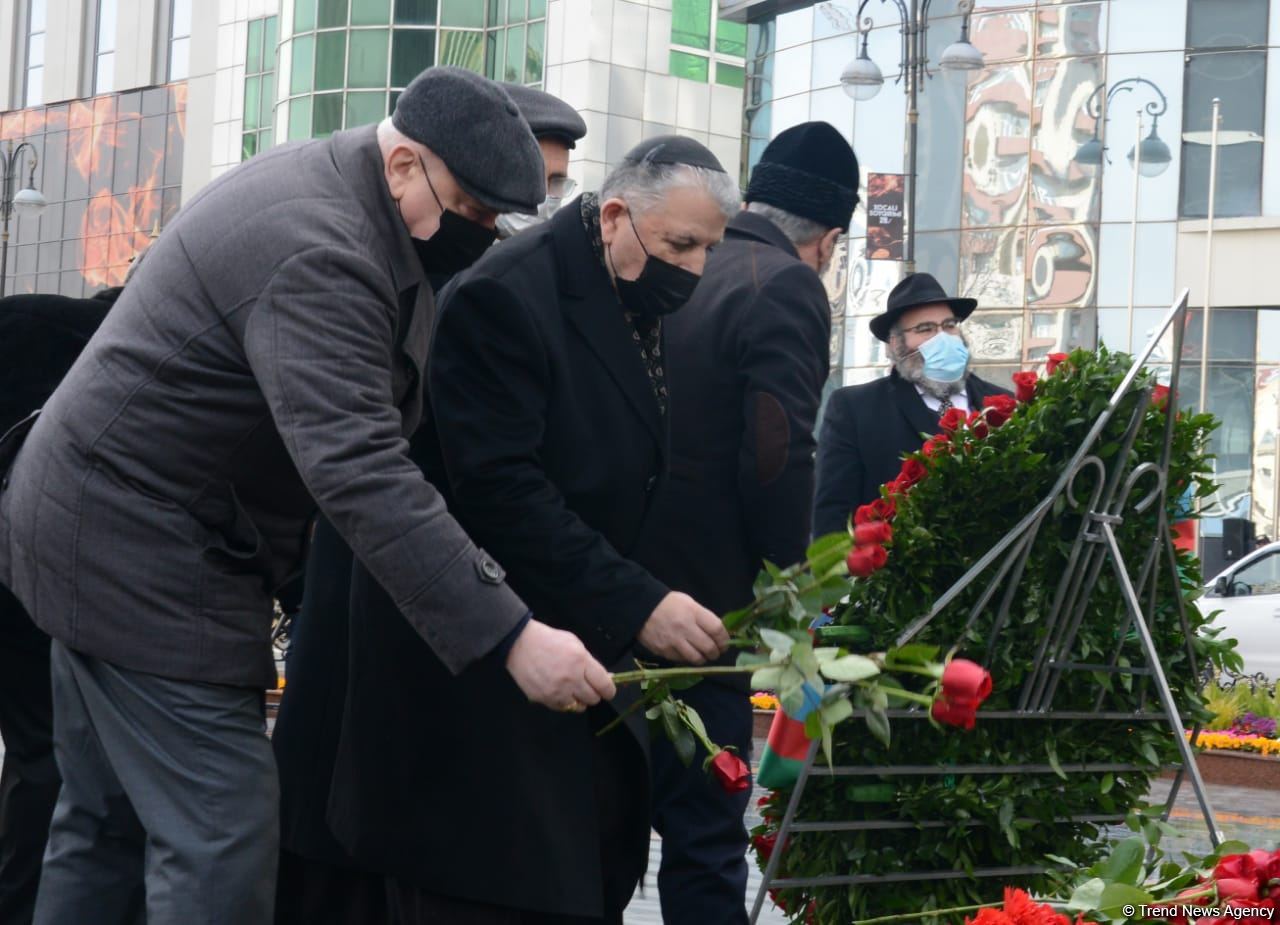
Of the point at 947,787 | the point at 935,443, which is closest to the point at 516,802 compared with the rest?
the point at 947,787

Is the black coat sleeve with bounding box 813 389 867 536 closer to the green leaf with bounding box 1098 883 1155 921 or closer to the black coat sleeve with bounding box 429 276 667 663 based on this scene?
the black coat sleeve with bounding box 429 276 667 663

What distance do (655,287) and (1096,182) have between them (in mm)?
31321

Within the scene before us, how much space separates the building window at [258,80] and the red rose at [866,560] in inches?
1783

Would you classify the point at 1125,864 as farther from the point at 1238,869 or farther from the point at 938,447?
the point at 938,447

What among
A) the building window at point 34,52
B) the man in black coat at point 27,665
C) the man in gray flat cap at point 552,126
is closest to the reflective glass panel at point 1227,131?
the man in gray flat cap at point 552,126

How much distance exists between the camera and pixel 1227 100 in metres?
33.6

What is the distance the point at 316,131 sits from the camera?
133 feet

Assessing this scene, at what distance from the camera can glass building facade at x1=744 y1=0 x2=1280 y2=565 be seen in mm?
33562

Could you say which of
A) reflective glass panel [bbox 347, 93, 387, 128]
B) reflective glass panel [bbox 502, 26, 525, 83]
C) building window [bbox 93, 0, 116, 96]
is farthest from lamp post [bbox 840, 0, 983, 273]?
building window [bbox 93, 0, 116, 96]

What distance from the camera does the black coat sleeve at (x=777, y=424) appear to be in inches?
186

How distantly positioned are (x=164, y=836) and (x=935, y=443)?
1530 millimetres

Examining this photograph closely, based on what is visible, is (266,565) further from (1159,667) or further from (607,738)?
(1159,667)

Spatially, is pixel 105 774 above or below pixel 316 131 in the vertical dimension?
below

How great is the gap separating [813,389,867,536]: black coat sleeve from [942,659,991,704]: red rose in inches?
150
